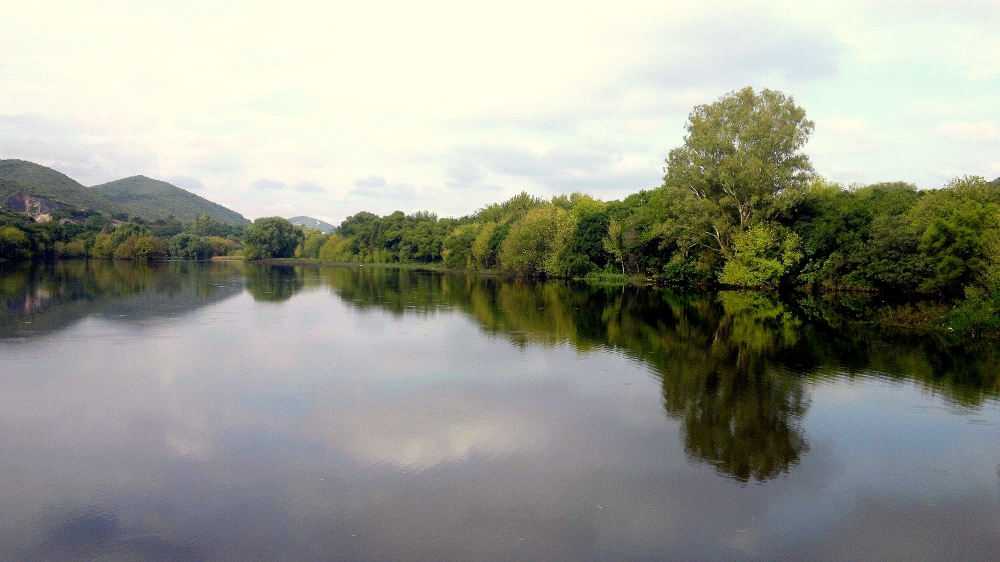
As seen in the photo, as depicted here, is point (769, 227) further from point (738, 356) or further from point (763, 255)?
point (738, 356)

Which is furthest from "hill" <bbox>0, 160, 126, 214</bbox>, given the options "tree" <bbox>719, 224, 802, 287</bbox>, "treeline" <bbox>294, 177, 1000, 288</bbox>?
"tree" <bbox>719, 224, 802, 287</bbox>

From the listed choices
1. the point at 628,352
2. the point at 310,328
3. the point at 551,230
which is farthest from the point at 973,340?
the point at 551,230

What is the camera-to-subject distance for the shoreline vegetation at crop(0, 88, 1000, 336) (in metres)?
28.9

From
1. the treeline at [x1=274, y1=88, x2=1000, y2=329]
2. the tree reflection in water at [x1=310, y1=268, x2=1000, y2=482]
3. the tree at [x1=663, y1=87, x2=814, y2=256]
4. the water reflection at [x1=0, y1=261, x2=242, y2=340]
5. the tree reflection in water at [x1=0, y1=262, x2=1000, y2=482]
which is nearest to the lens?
the tree reflection in water at [x1=310, y1=268, x2=1000, y2=482]

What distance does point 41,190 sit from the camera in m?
156

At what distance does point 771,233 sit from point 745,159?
5863mm

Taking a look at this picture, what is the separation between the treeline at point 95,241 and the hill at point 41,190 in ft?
30.7

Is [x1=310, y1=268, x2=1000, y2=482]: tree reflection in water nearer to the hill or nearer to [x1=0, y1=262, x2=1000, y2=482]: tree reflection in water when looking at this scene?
[x1=0, y1=262, x2=1000, y2=482]: tree reflection in water

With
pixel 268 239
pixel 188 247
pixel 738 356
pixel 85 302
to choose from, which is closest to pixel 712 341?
pixel 738 356

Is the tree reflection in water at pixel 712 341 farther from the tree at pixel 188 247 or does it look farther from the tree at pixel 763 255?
the tree at pixel 188 247

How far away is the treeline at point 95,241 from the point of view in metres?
86.8

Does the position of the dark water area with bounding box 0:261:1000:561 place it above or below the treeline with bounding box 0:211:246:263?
below

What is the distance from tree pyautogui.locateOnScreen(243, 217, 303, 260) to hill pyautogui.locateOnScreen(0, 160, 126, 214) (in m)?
62.6

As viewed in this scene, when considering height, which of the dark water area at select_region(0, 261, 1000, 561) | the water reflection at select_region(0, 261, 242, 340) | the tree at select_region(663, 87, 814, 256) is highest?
the tree at select_region(663, 87, 814, 256)
